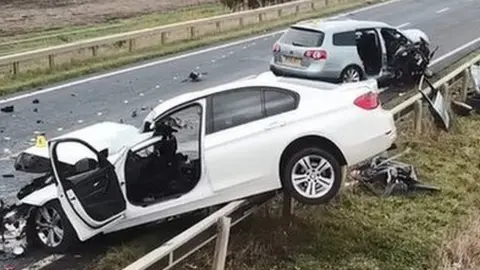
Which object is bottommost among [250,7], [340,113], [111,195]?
[250,7]

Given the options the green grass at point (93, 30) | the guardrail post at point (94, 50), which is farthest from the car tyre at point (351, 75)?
the green grass at point (93, 30)

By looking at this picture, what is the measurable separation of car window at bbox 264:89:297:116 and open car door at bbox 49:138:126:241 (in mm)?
1789

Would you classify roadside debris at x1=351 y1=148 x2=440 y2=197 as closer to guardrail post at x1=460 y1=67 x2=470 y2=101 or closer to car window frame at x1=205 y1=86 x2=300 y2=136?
car window frame at x1=205 y1=86 x2=300 y2=136

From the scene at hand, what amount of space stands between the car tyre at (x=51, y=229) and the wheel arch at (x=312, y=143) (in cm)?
225

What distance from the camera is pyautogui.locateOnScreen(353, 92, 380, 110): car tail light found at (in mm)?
8734

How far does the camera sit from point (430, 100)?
42.1 ft

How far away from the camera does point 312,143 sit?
8516 mm

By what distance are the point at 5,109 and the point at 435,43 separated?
13739mm

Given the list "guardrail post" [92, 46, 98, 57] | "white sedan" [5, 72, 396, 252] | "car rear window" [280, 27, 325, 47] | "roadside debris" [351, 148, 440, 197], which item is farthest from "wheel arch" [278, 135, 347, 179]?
"guardrail post" [92, 46, 98, 57]

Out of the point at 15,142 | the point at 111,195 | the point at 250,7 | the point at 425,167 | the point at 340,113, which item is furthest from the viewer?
the point at 250,7

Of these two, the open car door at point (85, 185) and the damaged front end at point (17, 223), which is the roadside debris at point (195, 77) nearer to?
the damaged front end at point (17, 223)

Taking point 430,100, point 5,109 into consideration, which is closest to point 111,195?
point 430,100

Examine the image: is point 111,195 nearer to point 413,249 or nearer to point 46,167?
point 46,167

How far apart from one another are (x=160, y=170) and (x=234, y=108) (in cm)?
102
